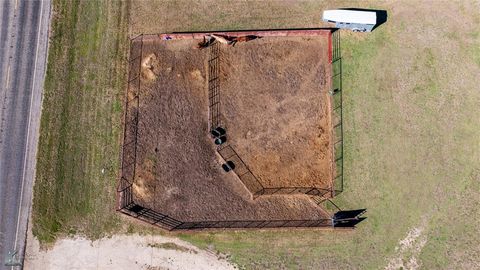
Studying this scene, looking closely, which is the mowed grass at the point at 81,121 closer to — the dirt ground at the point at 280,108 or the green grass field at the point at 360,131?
the green grass field at the point at 360,131

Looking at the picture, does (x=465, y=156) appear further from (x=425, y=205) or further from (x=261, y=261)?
(x=261, y=261)

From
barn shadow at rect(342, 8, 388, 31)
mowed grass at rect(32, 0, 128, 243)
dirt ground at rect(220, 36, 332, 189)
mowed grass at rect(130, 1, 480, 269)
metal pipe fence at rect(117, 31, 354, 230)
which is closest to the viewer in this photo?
mowed grass at rect(130, 1, 480, 269)

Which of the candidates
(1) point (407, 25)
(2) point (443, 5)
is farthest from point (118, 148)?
(2) point (443, 5)

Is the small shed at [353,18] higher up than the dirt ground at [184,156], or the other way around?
the small shed at [353,18]

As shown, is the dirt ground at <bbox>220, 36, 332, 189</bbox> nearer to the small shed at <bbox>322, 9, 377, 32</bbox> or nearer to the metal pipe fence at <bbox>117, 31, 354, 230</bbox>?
the metal pipe fence at <bbox>117, 31, 354, 230</bbox>

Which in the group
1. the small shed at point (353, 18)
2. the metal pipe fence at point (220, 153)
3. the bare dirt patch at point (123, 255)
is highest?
the small shed at point (353, 18)

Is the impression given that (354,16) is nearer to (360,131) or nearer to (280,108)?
(360,131)

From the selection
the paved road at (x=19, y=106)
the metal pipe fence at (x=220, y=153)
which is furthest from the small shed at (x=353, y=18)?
the paved road at (x=19, y=106)

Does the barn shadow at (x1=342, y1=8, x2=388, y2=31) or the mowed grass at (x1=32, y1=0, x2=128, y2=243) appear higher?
the barn shadow at (x1=342, y1=8, x2=388, y2=31)

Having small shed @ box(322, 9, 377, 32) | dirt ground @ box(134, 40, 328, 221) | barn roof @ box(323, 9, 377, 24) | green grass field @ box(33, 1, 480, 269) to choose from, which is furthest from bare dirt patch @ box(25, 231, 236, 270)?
barn roof @ box(323, 9, 377, 24)
